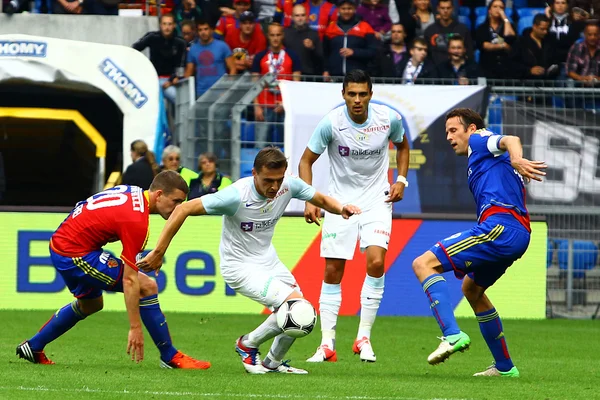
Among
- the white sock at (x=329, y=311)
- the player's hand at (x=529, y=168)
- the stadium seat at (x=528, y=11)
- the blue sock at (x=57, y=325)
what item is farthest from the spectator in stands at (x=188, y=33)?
the player's hand at (x=529, y=168)

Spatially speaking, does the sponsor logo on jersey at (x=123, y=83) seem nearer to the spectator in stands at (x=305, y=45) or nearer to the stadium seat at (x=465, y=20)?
the spectator in stands at (x=305, y=45)

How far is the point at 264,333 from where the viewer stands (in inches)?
330

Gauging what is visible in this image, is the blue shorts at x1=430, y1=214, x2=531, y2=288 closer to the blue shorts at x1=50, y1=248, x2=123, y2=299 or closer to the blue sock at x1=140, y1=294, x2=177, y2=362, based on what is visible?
the blue sock at x1=140, y1=294, x2=177, y2=362

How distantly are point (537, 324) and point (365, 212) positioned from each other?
15.8ft

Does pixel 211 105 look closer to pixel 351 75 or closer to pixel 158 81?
pixel 158 81

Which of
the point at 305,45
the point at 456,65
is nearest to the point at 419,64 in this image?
the point at 456,65

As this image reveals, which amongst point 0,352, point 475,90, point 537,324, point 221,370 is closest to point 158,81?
point 475,90

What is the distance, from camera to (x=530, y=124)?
49.8 ft

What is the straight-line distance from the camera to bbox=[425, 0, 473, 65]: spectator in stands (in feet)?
55.6

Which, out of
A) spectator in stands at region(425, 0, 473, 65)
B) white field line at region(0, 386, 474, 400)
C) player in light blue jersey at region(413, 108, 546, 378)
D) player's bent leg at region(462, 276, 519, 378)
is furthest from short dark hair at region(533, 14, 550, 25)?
white field line at region(0, 386, 474, 400)

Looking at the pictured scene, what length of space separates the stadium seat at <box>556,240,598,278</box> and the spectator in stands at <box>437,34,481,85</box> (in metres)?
2.82

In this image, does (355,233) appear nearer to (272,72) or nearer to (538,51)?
(272,72)

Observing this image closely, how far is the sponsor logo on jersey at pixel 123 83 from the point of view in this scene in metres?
15.9

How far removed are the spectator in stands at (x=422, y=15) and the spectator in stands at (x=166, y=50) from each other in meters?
3.54
